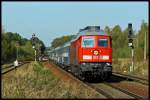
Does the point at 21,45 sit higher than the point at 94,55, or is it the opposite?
the point at 21,45

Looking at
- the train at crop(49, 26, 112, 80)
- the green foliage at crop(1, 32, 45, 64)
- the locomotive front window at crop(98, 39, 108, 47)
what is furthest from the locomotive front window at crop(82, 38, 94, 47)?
the green foliage at crop(1, 32, 45, 64)

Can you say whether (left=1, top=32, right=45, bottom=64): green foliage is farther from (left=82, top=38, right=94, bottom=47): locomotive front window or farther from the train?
(left=82, top=38, right=94, bottom=47): locomotive front window

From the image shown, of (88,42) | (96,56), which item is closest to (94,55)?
(96,56)

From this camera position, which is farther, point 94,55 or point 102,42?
point 102,42

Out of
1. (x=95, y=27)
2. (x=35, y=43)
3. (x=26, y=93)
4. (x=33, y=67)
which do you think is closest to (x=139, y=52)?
(x=95, y=27)

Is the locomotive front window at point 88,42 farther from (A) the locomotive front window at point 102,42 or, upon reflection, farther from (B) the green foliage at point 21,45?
(B) the green foliage at point 21,45

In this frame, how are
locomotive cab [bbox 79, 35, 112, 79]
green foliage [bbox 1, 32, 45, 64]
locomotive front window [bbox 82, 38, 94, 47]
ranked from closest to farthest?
green foliage [bbox 1, 32, 45, 64] → locomotive cab [bbox 79, 35, 112, 79] → locomotive front window [bbox 82, 38, 94, 47]

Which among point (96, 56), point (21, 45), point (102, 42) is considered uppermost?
point (102, 42)

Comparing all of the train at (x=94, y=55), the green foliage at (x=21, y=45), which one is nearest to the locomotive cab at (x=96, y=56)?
the train at (x=94, y=55)

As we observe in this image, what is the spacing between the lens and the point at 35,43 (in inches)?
817

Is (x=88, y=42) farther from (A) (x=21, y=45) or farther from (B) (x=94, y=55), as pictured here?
(A) (x=21, y=45)

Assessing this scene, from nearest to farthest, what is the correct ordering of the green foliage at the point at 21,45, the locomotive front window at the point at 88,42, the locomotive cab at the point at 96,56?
the green foliage at the point at 21,45 < the locomotive cab at the point at 96,56 < the locomotive front window at the point at 88,42

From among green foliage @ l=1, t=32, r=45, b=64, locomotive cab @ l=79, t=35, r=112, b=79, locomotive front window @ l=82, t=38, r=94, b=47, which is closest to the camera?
green foliage @ l=1, t=32, r=45, b=64

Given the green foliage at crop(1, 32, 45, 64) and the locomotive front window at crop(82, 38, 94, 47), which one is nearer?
the green foliage at crop(1, 32, 45, 64)
